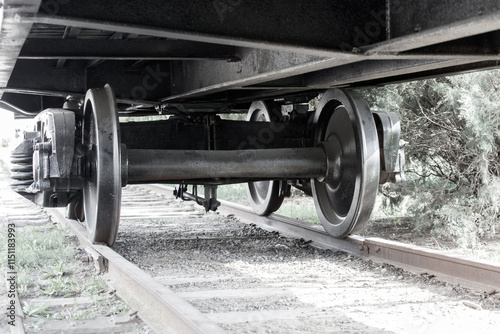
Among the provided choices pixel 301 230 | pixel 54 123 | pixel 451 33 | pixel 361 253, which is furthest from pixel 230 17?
pixel 301 230

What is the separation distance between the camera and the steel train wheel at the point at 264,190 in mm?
6262

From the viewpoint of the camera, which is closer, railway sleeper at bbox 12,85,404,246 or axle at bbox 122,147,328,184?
railway sleeper at bbox 12,85,404,246

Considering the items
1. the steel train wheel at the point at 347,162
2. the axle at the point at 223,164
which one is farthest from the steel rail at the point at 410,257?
the axle at the point at 223,164

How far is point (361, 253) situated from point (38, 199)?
247cm

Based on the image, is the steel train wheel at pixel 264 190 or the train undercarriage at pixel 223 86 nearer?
the train undercarriage at pixel 223 86

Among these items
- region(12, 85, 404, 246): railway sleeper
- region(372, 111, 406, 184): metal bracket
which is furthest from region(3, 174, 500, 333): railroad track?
region(372, 111, 406, 184): metal bracket

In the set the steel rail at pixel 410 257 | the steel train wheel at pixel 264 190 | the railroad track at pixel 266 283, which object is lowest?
the railroad track at pixel 266 283

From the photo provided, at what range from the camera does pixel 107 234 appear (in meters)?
4.46

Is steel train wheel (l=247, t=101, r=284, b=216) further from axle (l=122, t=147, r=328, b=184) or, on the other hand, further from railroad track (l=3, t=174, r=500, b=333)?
axle (l=122, t=147, r=328, b=184)

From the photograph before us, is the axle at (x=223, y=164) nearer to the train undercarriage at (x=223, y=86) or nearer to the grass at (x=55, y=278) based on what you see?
the train undercarriage at (x=223, y=86)

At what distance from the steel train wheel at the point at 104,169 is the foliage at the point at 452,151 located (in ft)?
11.0

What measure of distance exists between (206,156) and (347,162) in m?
1.14

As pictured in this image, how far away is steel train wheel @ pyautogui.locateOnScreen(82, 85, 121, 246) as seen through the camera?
4.13 m

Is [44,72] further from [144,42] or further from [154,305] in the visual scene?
[154,305]
